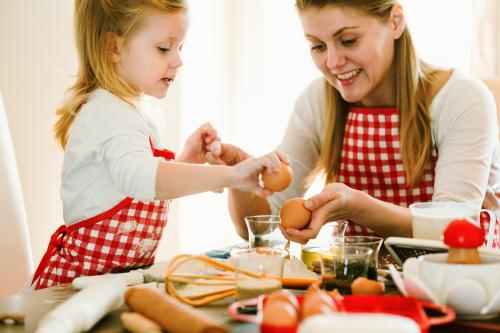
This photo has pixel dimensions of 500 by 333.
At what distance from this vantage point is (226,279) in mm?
978

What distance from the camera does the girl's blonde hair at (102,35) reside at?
145 centimetres

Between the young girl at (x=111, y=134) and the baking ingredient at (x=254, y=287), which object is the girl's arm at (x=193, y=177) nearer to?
the young girl at (x=111, y=134)

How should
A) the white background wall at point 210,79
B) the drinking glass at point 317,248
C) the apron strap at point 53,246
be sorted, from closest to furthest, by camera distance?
the drinking glass at point 317,248 < the apron strap at point 53,246 < the white background wall at point 210,79

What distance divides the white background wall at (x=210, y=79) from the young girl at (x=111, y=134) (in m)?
0.58

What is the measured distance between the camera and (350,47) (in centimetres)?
171

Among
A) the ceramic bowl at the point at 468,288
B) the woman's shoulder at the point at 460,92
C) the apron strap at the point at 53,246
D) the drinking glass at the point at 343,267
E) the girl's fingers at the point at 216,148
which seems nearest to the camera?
the ceramic bowl at the point at 468,288

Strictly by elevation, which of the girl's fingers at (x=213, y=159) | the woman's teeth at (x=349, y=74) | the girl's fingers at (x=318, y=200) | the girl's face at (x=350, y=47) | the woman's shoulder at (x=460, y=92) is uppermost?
the girl's face at (x=350, y=47)

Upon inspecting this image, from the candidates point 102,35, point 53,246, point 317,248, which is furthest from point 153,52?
point 317,248

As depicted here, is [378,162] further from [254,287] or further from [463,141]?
[254,287]

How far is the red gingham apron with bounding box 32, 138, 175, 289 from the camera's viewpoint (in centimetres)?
141

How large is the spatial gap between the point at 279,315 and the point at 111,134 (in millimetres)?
728

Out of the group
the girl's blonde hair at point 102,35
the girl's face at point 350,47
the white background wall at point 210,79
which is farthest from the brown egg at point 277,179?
the white background wall at point 210,79

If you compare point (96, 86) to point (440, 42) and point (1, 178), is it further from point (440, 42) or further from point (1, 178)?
point (440, 42)

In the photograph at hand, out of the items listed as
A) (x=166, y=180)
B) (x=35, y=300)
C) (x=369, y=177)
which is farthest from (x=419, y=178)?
(x=35, y=300)
